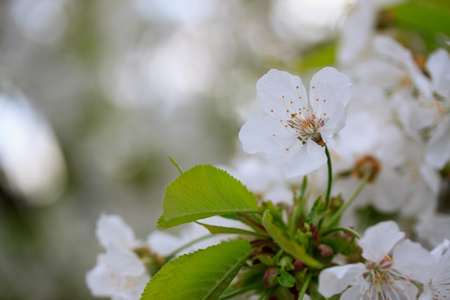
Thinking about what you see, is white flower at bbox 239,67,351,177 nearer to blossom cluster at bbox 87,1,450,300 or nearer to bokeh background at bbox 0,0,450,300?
blossom cluster at bbox 87,1,450,300

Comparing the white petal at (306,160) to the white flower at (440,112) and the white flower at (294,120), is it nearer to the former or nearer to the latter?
the white flower at (294,120)

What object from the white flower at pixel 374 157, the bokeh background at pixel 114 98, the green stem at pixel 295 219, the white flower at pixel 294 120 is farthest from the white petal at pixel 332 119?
the bokeh background at pixel 114 98

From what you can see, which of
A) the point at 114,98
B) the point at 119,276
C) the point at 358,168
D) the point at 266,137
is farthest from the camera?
the point at 114,98

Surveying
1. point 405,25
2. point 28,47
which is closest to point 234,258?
point 405,25

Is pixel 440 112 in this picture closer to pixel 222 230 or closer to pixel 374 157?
pixel 374 157

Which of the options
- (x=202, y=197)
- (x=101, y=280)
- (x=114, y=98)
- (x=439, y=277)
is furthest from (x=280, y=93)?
(x=114, y=98)

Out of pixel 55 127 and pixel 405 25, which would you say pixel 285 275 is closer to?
pixel 405 25
